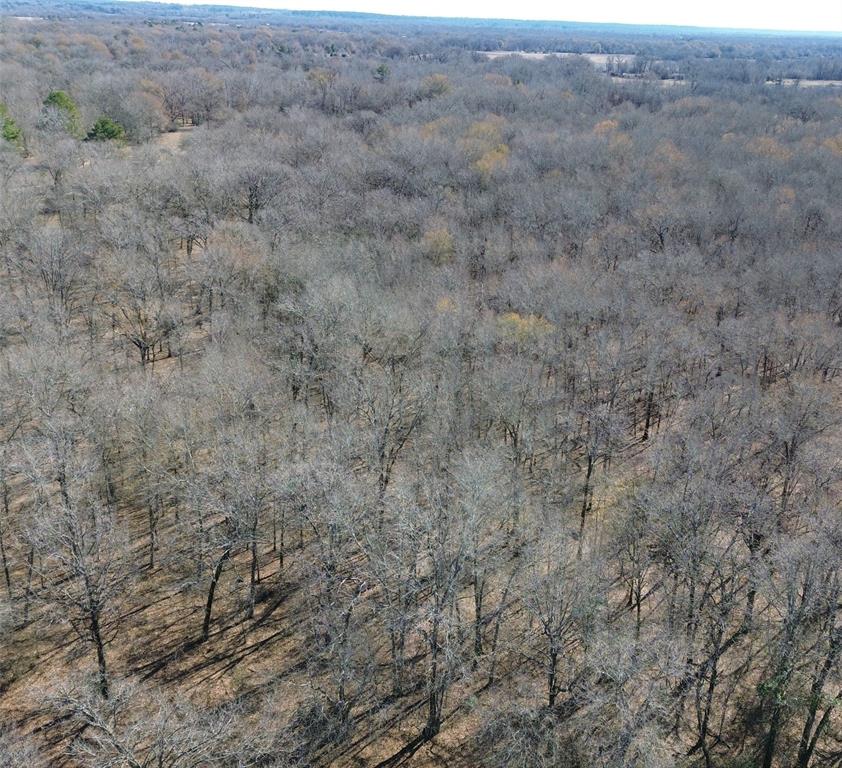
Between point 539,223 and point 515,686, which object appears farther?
point 539,223

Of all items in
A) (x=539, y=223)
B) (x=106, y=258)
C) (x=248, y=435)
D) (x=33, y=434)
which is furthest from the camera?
(x=539, y=223)

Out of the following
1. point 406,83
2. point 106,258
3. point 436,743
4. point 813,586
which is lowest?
point 436,743

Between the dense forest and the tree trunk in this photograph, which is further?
the tree trunk

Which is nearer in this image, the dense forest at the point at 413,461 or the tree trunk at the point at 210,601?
the dense forest at the point at 413,461

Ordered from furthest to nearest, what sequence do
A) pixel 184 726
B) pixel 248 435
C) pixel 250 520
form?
pixel 248 435 < pixel 250 520 < pixel 184 726

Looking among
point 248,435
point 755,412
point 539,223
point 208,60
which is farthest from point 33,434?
point 208,60

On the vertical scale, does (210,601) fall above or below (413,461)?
below

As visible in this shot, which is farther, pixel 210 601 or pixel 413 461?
pixel 413 461

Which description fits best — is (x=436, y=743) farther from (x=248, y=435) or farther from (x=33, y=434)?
(x=33, y=434)
